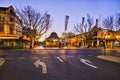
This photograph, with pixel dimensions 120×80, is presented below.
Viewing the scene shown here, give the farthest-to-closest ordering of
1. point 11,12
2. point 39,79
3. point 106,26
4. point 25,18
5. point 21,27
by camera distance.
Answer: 1. point 106,26
2. point 11,12
3. point 21,27
4. point 25,18
5. point 39,79

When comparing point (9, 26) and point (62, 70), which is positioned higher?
point (9, 26)

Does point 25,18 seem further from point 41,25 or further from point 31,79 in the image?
point 31,79

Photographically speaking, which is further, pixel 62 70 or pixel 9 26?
pixel 9 26

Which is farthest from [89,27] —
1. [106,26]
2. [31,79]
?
[31,79]

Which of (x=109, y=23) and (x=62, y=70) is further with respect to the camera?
(x=109, y=23)

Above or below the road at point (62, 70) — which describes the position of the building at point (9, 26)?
above

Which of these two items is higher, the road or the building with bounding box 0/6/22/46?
the building with bounding box 0/6/22/46

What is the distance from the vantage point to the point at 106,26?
247 feet

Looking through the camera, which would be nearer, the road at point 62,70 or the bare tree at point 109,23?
the road at point 62,70

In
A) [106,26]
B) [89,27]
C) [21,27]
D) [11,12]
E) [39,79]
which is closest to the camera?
[39,79]

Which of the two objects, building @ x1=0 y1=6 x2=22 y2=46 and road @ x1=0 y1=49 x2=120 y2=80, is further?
building @ x1=0 y1=6 x2=22 y2=46

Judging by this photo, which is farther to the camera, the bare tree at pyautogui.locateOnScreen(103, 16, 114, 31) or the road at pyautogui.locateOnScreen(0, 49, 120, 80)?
the bare tree at pyautogui.locateOnScreen(103, 16, 114, 31)

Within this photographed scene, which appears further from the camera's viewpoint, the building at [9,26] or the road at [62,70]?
the building at [9,26]

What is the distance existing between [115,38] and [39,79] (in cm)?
7386
